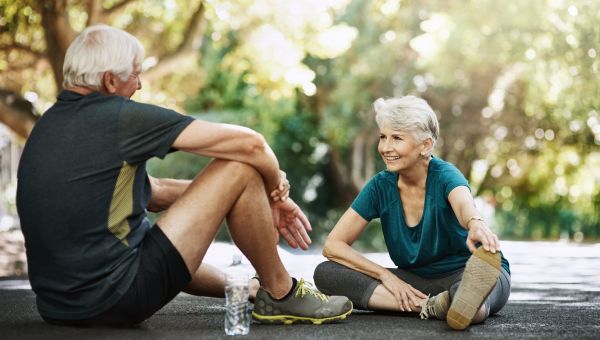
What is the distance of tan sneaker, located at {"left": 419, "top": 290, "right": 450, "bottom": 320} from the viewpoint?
3.72 m

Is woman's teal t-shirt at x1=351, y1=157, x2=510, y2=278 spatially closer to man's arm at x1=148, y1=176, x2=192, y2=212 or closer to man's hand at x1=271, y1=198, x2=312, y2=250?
man's hand at x1=271, y1=198, x2=312, y2=250

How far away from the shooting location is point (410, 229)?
402cm

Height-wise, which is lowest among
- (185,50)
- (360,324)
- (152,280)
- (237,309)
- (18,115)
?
(18,115)

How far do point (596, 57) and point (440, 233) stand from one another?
26.3 feet

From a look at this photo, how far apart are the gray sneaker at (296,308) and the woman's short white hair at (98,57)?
112 cm

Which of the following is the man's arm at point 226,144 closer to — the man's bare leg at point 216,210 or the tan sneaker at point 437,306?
the man's bare leg at point 216,210

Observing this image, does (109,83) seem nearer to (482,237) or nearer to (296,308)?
(296,308)

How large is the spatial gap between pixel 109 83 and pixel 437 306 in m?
1.75

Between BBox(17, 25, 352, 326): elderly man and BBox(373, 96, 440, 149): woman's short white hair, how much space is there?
888mm

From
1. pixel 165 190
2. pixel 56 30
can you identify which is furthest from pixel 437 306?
pixel 56 30

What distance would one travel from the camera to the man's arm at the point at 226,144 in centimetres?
303

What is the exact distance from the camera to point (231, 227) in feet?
10.8

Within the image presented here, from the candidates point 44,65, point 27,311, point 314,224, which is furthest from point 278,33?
point 27,311

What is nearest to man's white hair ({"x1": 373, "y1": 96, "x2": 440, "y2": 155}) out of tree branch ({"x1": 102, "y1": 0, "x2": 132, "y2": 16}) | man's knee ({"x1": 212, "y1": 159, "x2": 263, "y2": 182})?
man's knee ({"x1": 212, "y1": 159, "x2": 263, "y2": 182})
